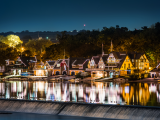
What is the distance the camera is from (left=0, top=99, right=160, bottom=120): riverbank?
2884 centimetres

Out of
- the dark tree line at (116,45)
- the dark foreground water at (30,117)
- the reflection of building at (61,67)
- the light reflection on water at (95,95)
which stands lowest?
the dark foreground water at (30,117)

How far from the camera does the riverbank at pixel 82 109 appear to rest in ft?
94.6

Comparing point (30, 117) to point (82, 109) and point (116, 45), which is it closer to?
point (82, 109)

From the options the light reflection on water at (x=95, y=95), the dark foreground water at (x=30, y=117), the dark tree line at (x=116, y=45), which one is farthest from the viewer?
the dark tree line at (x=116, y=45)

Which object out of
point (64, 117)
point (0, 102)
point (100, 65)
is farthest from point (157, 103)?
point (100, 65)

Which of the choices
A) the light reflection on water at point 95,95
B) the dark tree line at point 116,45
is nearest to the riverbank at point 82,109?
the light reflection on water at point 95,95

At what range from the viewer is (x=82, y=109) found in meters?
31.6

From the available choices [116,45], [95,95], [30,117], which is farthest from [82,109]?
[116,45]

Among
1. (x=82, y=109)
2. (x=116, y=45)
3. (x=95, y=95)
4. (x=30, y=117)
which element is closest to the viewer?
(x=82, y=109)

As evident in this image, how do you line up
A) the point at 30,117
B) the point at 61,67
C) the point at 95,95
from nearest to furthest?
1. the point at 30,117
2. the point at 95,95
3. the point at 61,67

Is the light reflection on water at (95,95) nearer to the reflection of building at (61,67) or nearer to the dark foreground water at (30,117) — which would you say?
the dark foreground water at (30,117)

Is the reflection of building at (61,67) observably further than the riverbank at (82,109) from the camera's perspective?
Yes

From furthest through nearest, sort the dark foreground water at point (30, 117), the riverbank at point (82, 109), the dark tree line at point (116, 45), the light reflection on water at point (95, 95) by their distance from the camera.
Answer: the dark tree line at point (116, 45) → the light reflection on water at point (95, 95) → the dark foreground water at point (30, 117) → the riverbank at point (82, 109)

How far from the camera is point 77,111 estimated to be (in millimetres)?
31656
